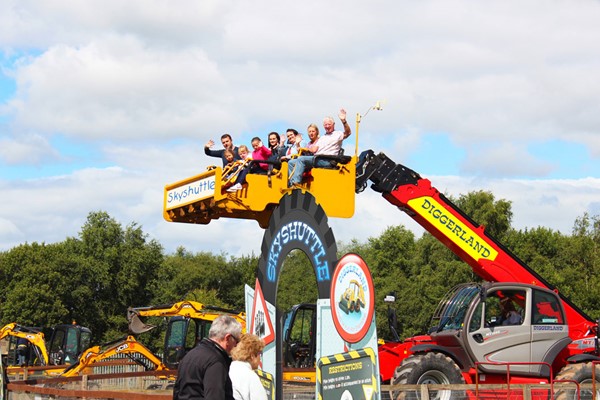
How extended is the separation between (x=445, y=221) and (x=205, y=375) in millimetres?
11943

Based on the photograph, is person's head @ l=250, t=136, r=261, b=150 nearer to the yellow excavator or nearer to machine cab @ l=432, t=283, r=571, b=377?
machine cab @ l=432, t=283, r=571, b=377

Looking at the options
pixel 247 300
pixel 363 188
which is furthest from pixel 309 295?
pixel 247 300

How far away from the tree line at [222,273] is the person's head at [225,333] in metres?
51.2

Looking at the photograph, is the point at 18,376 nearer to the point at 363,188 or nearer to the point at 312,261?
the point at 363,188

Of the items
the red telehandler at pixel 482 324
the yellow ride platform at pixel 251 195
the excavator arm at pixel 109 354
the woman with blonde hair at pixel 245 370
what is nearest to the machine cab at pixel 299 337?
the red telehandler at pixel 482 324

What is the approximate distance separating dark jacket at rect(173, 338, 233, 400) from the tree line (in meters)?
51.3

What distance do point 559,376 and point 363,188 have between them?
5.06 m

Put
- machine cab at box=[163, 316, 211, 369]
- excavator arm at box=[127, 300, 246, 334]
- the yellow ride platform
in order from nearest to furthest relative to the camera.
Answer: the yellow ride platform → machine cab at box=[163, 316, 211, 369] → excavator arm at box=[127, 300, 246, 334]

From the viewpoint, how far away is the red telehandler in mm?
17422

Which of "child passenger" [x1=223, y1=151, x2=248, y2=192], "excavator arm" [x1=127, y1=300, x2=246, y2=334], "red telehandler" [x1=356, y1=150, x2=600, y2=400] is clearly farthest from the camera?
"excavator arm" [x1=127, y1=300, x2=246, y2=334]

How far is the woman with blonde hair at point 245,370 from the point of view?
27.3 ft

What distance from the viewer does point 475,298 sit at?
17.8 meters

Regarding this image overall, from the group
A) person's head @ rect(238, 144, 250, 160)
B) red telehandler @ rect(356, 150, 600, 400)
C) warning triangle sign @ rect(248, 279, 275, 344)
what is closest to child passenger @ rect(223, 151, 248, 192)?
person's head @ rect(238, 144, 250, 160)

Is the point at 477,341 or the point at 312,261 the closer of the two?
the point at 312,261
